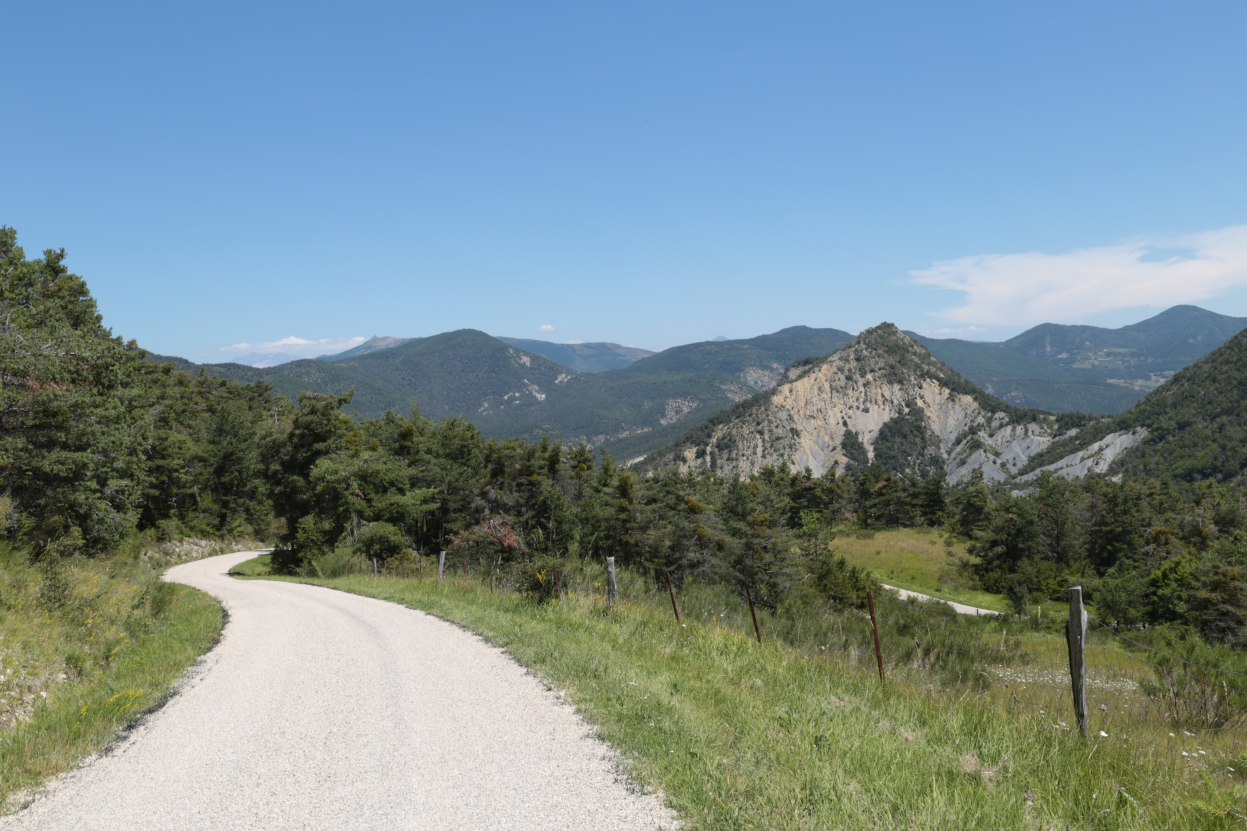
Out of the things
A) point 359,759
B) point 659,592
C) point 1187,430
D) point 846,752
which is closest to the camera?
point 846,752

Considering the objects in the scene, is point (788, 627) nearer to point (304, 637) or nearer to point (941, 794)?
point (941, 794)

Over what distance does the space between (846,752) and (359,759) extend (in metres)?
4.18

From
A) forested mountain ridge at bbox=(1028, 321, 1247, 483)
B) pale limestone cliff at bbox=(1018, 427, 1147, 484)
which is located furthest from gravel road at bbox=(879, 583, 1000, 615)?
pale limestone cliff at bbox=(1018, 427, 1147, 484)

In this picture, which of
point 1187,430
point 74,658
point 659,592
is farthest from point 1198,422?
point 74,658

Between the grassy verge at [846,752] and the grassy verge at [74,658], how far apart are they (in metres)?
4.71

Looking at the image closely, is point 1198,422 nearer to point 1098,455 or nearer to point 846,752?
point 1098,455

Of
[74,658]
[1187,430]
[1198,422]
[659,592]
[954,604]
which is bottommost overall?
[954,604]

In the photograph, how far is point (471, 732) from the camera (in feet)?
20.2

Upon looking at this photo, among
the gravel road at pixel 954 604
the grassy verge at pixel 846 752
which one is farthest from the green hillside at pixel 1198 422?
the grassy verge at pixel 846 752

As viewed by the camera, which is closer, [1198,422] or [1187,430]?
[1187,430]

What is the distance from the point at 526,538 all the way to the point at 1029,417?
200116mm

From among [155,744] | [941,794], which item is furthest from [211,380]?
[941,794]

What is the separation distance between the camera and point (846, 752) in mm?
5098

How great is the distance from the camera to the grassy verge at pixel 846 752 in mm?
4125
